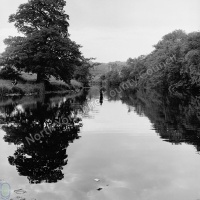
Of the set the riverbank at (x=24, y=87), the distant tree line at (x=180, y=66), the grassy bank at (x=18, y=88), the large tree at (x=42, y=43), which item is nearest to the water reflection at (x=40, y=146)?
the grassy bank at (x=18, y=88)

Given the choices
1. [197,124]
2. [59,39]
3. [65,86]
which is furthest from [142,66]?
[197,124]

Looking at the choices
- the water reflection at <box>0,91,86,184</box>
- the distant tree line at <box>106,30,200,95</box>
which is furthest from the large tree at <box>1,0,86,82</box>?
the water reflection at <box>0,91,86,184</box>

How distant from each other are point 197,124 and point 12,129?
1173 cm

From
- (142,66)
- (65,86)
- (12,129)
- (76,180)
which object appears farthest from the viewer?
(142,66)

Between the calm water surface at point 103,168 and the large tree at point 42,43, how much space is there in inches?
1528

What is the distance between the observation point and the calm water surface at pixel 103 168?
25.4 ft

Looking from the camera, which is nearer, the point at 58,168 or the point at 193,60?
the point at 58,168

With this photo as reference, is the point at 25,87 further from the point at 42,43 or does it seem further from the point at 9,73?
the point at 42,43

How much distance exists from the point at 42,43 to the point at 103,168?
154 ft

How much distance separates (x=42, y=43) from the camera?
53.6m

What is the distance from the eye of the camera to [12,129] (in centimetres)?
1698

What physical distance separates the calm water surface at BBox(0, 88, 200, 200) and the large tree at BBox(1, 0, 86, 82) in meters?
38.8

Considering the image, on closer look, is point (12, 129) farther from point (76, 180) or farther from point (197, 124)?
point (197, 124)

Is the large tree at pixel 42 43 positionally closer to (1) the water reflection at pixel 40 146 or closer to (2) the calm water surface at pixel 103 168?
(1) the water reflection at pixel 40 146
